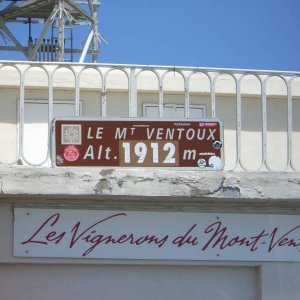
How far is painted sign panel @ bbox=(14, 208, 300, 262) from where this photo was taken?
5.89 m

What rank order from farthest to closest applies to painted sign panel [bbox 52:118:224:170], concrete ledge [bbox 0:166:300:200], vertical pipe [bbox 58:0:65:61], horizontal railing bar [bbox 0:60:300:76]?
vertical pipe [bbox 58:0:65:61] → horizontal railing bar [bbox 0:60:300:76] → painted sign panel [bbox 52:118:224:170] → concrete ledge [bbox 0:166:300:200]

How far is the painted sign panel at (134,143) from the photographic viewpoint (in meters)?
5.82

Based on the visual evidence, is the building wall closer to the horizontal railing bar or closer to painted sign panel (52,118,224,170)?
painted sign panel (52,118,224,170)

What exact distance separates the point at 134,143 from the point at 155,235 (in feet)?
2.83

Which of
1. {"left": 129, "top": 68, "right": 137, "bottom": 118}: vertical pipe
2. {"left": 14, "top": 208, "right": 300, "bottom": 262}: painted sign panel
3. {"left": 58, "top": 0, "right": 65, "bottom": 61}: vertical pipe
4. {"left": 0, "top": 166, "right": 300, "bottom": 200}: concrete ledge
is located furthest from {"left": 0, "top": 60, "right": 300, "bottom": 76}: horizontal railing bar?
{"left": 58, "top": 0, "right": 65, "bottom": 61}: vertical pipe

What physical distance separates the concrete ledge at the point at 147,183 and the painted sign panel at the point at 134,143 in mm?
110

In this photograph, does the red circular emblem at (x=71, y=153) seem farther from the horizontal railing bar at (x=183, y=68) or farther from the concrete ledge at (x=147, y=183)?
the horizontal railing bar at (x=183, y=68)

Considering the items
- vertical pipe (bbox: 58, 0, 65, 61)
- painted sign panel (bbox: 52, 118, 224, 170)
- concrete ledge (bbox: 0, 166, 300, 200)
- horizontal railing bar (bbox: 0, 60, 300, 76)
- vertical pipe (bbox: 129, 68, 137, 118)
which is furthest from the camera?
vertical pipe (bbox: 58, 0, 65, 61)

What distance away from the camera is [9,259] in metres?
5.87

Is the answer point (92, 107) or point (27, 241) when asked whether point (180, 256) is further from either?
point (92, 107)

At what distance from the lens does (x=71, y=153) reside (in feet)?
19.1

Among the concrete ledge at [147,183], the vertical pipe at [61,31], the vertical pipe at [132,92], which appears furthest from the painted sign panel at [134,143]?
the vertical pipe at [61,31]

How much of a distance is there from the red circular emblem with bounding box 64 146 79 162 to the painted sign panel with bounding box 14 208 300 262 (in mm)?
490

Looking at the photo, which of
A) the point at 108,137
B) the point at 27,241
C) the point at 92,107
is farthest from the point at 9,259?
the point at 92,107
